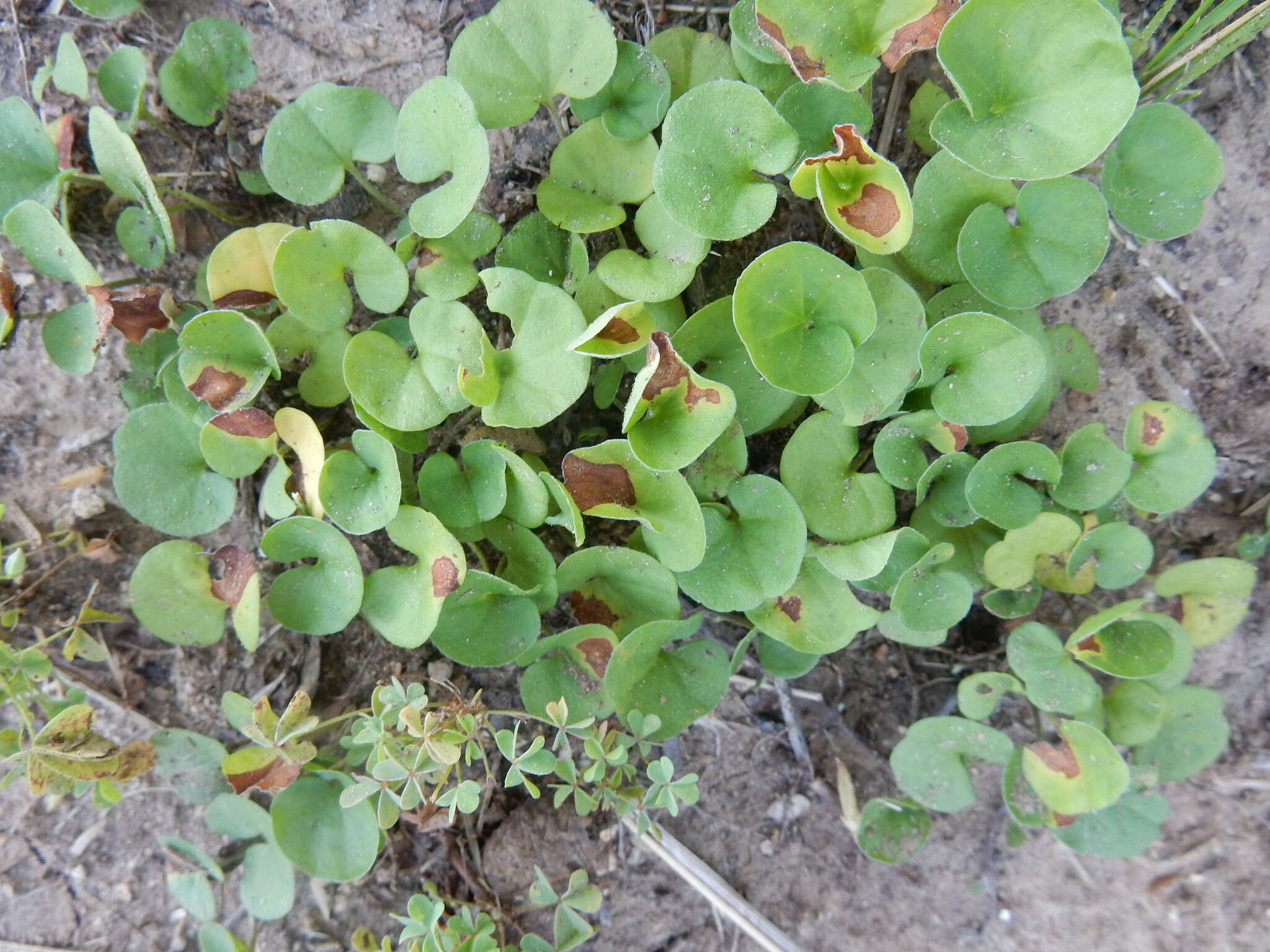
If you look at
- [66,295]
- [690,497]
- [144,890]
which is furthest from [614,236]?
[144,890]

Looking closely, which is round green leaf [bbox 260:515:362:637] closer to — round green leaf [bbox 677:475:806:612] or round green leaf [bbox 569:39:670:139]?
round green leaf [bbox 677:475:806:612]

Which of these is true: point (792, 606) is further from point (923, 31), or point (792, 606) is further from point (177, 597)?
point (177, 597)

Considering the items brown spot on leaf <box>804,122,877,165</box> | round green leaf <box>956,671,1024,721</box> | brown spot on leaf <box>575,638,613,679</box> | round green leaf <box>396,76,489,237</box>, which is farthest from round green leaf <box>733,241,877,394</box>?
round green leaf <box>956,671,1024,721</box>

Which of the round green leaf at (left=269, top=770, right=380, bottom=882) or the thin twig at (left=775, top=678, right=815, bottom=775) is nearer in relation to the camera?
the round green leaf at (left=269, top=770, right=380, bottom=882)

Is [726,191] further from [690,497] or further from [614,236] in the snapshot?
[690,497]

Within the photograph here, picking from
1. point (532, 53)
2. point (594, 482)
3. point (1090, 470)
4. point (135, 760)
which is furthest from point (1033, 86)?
point (135, 760)
